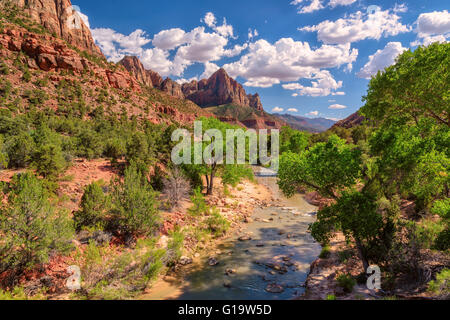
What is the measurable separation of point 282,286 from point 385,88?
1085 centimetres

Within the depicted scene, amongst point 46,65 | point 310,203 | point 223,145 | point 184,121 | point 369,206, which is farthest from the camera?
point 184,121

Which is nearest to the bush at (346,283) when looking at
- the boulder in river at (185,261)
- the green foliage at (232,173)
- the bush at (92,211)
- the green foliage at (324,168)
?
the green foliage at (324,168)

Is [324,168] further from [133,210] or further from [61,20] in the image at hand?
[61,20]

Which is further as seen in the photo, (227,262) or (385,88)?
(227,262)

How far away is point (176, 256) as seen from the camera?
467 inches

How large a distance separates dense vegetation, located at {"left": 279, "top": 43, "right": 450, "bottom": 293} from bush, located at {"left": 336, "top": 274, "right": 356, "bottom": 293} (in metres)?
1.06

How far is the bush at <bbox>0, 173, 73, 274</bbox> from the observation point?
25.6 ft

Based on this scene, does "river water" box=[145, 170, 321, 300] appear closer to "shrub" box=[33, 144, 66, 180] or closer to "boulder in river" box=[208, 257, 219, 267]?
"boulder in river" box=[208, 257, 219, 267]

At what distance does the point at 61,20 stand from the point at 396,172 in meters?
132

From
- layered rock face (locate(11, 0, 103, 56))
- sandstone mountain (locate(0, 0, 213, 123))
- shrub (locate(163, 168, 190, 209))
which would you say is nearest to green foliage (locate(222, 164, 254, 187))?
shrub (locate(163, 168, 190, 209))

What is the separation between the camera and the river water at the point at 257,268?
987cm

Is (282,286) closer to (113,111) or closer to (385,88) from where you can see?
(385,88)
